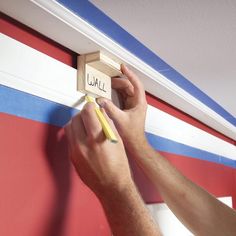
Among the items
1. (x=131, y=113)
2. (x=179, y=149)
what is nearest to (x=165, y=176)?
(x=131, y=113)

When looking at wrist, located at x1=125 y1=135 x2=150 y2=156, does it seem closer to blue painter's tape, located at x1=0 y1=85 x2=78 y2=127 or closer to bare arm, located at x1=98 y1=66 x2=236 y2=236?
bare arm, located at x1=98 y1=66 x2=236 y2=236

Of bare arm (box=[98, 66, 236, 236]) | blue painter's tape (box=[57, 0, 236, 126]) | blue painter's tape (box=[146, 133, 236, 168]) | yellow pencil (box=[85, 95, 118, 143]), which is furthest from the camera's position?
blue painter's tape (box=[146, 133, 236, 168])

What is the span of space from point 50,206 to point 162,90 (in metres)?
0.61

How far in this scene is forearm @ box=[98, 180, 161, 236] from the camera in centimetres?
63

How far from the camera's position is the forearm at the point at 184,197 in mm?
839

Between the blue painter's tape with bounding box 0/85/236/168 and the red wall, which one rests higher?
the blue painter's tape with bounding box 0/85/236/168

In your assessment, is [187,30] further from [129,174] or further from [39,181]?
[39,181]

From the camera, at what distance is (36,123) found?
674mm

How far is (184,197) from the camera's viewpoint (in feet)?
2.92

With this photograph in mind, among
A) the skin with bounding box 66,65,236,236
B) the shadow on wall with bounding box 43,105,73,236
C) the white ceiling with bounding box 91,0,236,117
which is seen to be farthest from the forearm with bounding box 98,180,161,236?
the white ceiling with bounding box 91,0,236,117

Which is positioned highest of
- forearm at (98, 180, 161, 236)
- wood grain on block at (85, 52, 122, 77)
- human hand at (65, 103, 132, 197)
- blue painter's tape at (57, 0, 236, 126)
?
blue painter's tape at (57, 0, 236, 126)

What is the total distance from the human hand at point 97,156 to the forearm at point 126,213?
15 mm

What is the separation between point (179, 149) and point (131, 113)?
0.62 meters

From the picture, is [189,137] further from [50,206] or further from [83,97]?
[50,206]
